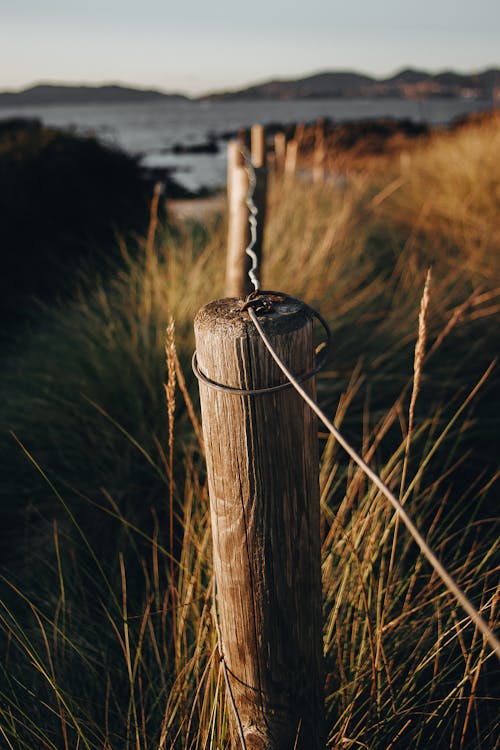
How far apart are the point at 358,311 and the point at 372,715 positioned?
2.68 metres

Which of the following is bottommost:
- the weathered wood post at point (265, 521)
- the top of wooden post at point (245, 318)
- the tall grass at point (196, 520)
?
the tall grass at point (196, 520)

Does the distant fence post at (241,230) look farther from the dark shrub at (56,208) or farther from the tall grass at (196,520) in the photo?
the dark shrub at (56,208)

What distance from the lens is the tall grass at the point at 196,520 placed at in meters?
1.38

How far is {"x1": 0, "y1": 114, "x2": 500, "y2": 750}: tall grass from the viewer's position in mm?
1378

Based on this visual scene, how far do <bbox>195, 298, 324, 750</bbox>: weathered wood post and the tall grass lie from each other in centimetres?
14

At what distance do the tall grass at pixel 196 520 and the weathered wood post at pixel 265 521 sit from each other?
0.14m

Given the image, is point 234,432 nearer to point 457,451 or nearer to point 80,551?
point 80,551

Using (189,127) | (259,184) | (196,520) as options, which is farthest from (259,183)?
(189,127)

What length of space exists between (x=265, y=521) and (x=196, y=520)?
43.1 inches

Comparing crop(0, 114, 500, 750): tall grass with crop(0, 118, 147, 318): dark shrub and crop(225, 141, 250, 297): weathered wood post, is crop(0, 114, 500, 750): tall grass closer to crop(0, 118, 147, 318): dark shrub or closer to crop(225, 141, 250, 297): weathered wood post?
crop(225, 141, 250, 297): weathered wood post

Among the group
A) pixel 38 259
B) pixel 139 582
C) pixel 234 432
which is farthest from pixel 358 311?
pixel 38 259

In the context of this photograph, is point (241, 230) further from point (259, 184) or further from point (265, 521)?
point (265, 521)

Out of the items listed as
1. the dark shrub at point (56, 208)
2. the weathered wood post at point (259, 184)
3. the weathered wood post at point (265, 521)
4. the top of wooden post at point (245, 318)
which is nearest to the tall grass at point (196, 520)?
the weathered wood post at point (265, 521)

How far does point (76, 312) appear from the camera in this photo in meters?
3.76
